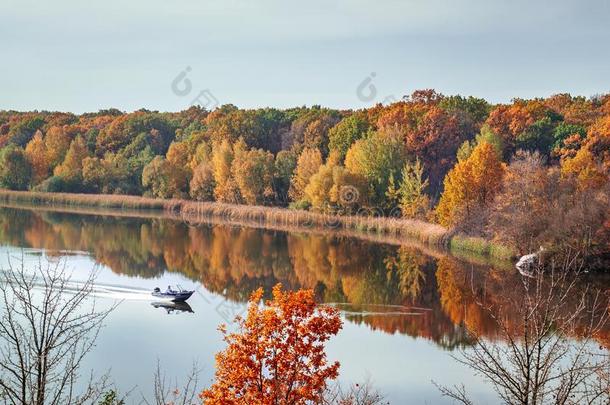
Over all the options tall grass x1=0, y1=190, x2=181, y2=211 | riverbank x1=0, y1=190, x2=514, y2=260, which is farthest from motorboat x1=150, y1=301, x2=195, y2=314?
tall grass x1=0, y1=190, x2=181, y2=211

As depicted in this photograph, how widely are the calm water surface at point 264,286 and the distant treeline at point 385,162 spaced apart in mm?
4205

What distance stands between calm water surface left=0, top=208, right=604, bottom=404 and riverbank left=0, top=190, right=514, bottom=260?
259 cm

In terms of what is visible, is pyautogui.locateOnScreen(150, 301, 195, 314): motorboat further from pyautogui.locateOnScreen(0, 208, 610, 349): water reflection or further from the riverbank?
the riverbank

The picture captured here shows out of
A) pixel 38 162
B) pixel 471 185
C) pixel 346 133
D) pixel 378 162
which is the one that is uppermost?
pixel 346 133

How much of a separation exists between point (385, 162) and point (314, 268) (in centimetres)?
1978

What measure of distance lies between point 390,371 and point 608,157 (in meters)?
32.9

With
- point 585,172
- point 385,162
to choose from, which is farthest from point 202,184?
point 585,172

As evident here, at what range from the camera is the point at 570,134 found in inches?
2087

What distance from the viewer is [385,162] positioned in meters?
54.0

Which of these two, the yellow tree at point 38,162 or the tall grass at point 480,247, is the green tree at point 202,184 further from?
the tall grass at point 480,247

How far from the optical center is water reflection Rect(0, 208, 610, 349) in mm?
26016

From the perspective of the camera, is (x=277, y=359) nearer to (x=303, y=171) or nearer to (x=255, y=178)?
(x=303, y=171)

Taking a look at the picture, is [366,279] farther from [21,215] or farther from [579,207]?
[21,215]

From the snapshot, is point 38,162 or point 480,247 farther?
point 38,162
